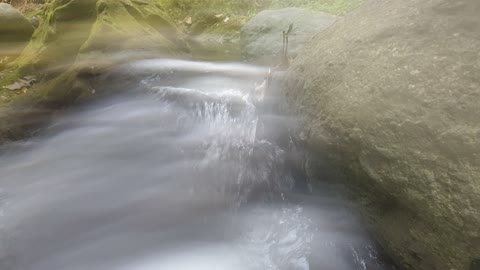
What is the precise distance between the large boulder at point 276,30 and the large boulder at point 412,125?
287 centimetres

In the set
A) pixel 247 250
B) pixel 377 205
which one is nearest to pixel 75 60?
pixel 247 250

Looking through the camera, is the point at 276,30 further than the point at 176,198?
Yes

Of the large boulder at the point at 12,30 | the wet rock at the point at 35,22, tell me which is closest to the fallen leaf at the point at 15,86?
the large boulder at the point at 12,30

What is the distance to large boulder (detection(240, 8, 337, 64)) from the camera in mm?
5441

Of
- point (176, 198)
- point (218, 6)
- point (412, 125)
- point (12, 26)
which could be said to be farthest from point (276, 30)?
point (12, 26)

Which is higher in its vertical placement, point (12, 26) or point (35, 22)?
point (35, 22)

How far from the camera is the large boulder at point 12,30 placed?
7965 millimetres

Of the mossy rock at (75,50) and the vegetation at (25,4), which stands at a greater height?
the vegetation at (25,4)

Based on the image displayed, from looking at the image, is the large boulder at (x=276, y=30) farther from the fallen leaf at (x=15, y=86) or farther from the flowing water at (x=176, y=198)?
the fallen leaf at (x=15, y=86)

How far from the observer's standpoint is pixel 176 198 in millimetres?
3314

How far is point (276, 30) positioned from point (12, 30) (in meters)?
6.65

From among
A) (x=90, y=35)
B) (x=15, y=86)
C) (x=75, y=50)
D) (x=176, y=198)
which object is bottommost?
(x=176, y=198)

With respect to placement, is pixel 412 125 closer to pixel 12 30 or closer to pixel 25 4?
pixel 12 30

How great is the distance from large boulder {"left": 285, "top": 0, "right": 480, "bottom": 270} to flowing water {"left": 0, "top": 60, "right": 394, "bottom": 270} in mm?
380
